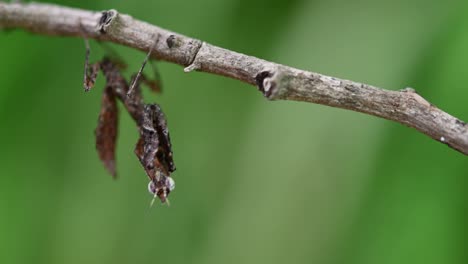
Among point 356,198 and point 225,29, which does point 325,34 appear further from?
point 356,198

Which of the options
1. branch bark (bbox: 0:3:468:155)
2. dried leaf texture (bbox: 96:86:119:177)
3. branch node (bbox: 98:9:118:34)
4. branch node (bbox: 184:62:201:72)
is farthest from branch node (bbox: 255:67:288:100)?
dried leaf texture (bbox: 96:86:119:177)

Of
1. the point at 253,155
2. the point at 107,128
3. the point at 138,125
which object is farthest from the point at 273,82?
the point at 253,155

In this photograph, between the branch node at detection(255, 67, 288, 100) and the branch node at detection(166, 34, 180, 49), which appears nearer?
the branch node at detection(255, 67, 288, 100)

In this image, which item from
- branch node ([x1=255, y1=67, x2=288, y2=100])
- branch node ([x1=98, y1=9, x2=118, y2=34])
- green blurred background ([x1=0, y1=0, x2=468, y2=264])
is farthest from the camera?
green blurred background ([x1=0, y1=0, x2=468, y2=264])

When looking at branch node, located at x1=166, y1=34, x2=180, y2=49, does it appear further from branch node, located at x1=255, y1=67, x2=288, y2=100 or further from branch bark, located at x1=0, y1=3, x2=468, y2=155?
branch node, located at x1=255, y1=67, x2=288, y2=100

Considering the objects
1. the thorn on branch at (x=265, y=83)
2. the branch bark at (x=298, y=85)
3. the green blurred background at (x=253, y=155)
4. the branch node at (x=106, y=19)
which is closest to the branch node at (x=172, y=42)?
the branch bark at (x=298, y=85)
